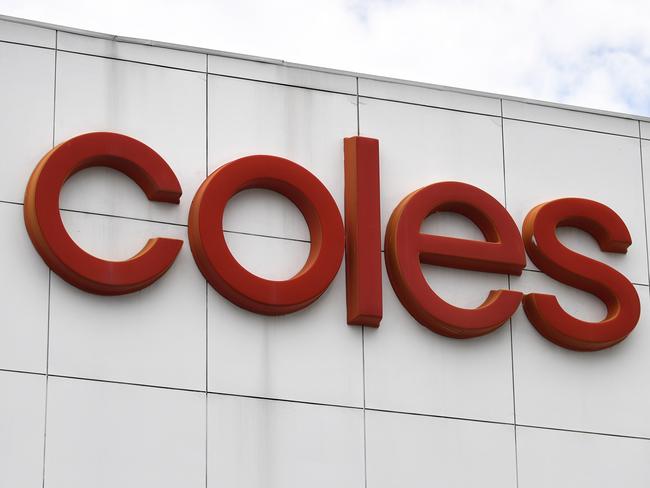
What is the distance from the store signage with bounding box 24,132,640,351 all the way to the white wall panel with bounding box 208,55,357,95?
0.64 metres

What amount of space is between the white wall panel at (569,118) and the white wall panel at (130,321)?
12.6 ft

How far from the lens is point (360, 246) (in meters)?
16.0

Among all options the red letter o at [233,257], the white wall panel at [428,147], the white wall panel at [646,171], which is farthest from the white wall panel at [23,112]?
the white wall panel at [646,171]

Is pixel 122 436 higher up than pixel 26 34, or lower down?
lower down

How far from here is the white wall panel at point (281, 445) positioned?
1498cm

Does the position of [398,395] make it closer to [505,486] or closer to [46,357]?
[505,486]

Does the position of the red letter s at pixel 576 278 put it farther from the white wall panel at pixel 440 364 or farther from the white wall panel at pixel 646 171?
the white wall panel at pixel 646 171

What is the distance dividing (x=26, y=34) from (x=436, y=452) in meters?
5.13

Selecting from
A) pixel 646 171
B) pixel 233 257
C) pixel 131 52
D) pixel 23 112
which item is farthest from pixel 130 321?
pixel 646 171

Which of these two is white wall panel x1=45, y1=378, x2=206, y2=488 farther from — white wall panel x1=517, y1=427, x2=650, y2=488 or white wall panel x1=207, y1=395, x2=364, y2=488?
white wall panel x1=517, y1=427, x2=650, y2=488

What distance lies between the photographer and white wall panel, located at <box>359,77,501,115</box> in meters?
16.9

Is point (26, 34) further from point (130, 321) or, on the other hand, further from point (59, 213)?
point (130, 321)

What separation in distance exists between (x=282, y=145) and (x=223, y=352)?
2.14 meters

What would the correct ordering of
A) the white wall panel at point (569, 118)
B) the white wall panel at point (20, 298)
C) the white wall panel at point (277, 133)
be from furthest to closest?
the white wall panel at point (569, 118) < the white wall panel at point (277, 133) < the white wall panel at point (20, 298)
